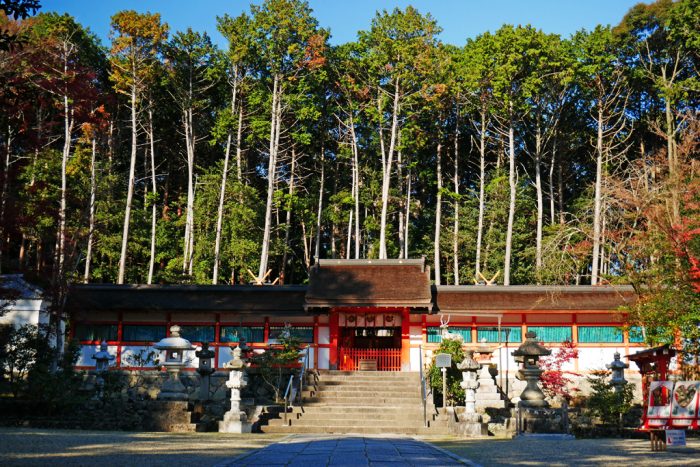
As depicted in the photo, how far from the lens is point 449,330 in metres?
23.2

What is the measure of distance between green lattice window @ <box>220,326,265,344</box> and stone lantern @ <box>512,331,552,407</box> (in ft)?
31.8

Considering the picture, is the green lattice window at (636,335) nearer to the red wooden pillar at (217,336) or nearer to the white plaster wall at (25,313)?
the red wooden pillar at (217,336)

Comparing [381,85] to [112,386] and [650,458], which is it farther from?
[650,458]

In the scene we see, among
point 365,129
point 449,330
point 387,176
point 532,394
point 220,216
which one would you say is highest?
point 365,129

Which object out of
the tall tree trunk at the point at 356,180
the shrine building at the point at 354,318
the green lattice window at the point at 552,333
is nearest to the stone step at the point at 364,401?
the shrine building at the point at 354,318

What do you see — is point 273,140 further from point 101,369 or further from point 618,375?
point 618,375

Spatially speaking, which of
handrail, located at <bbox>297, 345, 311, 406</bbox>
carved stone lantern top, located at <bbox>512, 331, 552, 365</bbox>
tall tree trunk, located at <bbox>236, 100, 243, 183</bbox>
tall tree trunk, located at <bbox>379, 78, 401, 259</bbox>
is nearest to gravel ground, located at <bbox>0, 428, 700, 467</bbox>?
carved stone lantern top, located at <bbox>512, 331, 552, 365</bbox>

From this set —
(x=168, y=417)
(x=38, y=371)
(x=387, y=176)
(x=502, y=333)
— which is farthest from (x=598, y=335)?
(x=38, y=371)

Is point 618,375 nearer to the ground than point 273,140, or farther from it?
nearer to the ground

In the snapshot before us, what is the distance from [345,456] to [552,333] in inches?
607

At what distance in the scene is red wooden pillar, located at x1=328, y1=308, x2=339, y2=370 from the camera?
23078 mm

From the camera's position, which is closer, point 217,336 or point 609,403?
point 609,403

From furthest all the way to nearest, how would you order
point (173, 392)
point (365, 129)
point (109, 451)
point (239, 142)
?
point (365, 129), point (239, 142), point (173, 392), point (109, 451)

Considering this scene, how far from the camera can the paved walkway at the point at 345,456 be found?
823 cm
